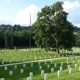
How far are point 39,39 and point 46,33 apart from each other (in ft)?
10.4

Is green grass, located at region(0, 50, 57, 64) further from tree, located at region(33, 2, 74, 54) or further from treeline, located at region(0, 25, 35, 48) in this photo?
treeline, located at region(0, 25, 35, 48)

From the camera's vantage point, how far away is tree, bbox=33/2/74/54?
147 feet

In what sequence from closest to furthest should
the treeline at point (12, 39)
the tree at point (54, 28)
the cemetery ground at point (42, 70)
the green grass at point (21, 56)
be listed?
1. the cemetery ground at point (42, 70)
2. the green grass at point (21, 56)
3. the tree at point (54, 28)
4. the treeline at point (12, 39)

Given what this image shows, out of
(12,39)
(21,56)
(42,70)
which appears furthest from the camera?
(12,39)

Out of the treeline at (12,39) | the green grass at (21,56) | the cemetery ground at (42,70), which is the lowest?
the cemetery ground at (42,70)


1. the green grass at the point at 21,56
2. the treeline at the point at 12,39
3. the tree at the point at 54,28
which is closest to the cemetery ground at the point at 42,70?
the green grass at the point at 21,56

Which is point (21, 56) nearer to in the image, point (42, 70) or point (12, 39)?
point (42, 70)

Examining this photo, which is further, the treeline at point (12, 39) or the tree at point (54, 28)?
the treeline at point (12, 39)

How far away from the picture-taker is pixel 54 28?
152 ft

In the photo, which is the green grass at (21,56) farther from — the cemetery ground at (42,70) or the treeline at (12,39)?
the treeline at (12,39)

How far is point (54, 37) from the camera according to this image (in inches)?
1757

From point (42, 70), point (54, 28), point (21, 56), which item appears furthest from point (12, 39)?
point (42, 70)

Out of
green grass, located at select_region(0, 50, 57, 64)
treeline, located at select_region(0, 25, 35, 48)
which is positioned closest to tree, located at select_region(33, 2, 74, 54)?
green grass, located at select_region(0, 50, 57, 64)

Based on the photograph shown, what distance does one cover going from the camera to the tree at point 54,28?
147 feet
